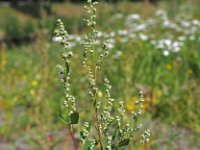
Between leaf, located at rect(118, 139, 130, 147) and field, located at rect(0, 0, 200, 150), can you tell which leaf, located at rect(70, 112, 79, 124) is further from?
field, located at rect(0, 0, 200, 150)

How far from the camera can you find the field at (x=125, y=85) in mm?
4422

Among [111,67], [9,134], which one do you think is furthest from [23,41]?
[9,134]

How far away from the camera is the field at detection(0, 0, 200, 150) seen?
4422 millimetres

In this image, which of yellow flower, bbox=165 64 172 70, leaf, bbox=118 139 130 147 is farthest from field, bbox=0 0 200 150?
leaf, bbox=118 139 130 147

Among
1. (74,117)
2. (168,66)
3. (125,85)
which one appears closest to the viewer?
(74,117)

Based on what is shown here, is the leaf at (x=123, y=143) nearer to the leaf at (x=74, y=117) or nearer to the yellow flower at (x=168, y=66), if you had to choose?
the leaf at (x=74, y=117)

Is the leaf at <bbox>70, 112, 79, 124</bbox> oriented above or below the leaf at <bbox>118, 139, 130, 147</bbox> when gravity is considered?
above

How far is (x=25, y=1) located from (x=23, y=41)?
12919mm

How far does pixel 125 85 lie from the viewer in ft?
17.3

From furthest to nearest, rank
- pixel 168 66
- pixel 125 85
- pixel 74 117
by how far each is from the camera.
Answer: pixel 168 66 → pixel 125 85 → pixel 74 117

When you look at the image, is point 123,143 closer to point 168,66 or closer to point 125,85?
point 125,85

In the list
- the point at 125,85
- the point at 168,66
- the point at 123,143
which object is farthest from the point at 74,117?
the point at 168,66

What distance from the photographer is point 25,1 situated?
25.8 meters

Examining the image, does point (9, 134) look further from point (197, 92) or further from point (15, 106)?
point (197, 92)
